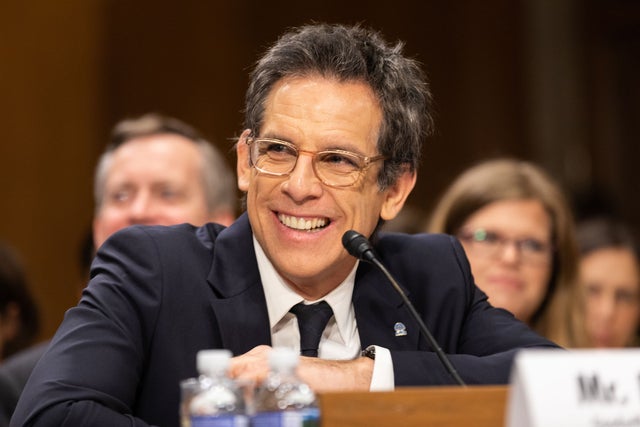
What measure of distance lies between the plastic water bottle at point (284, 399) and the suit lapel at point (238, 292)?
0.55 m

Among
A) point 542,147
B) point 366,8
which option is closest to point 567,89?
point 542,147

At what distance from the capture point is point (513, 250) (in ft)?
12.4

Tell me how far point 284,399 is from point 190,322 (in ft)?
2.33

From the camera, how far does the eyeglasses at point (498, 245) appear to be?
3812 millimetres

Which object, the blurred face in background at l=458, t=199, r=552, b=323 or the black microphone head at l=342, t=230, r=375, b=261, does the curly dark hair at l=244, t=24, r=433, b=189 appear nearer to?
the black microphone head at l=342, t=230, r=375, b=261

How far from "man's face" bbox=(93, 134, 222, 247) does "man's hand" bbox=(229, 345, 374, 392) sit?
6.00ft

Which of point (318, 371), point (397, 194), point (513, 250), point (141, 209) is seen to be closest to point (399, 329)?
point (397, 194)

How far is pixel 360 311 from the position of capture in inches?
99.3

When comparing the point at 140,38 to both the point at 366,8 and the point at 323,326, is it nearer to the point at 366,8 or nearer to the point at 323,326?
the point at 366,8

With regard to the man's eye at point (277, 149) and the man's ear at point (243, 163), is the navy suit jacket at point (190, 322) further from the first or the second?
the man's eye at point (277, 149)

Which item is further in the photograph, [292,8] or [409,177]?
[292,8]

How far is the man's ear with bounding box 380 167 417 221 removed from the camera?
2.61m

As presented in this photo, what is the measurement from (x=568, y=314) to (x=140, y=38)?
10.9ft

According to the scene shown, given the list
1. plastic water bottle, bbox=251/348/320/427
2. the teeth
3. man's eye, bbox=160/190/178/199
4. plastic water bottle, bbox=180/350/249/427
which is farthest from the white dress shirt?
man's eye, bbox=160/190/178/199
